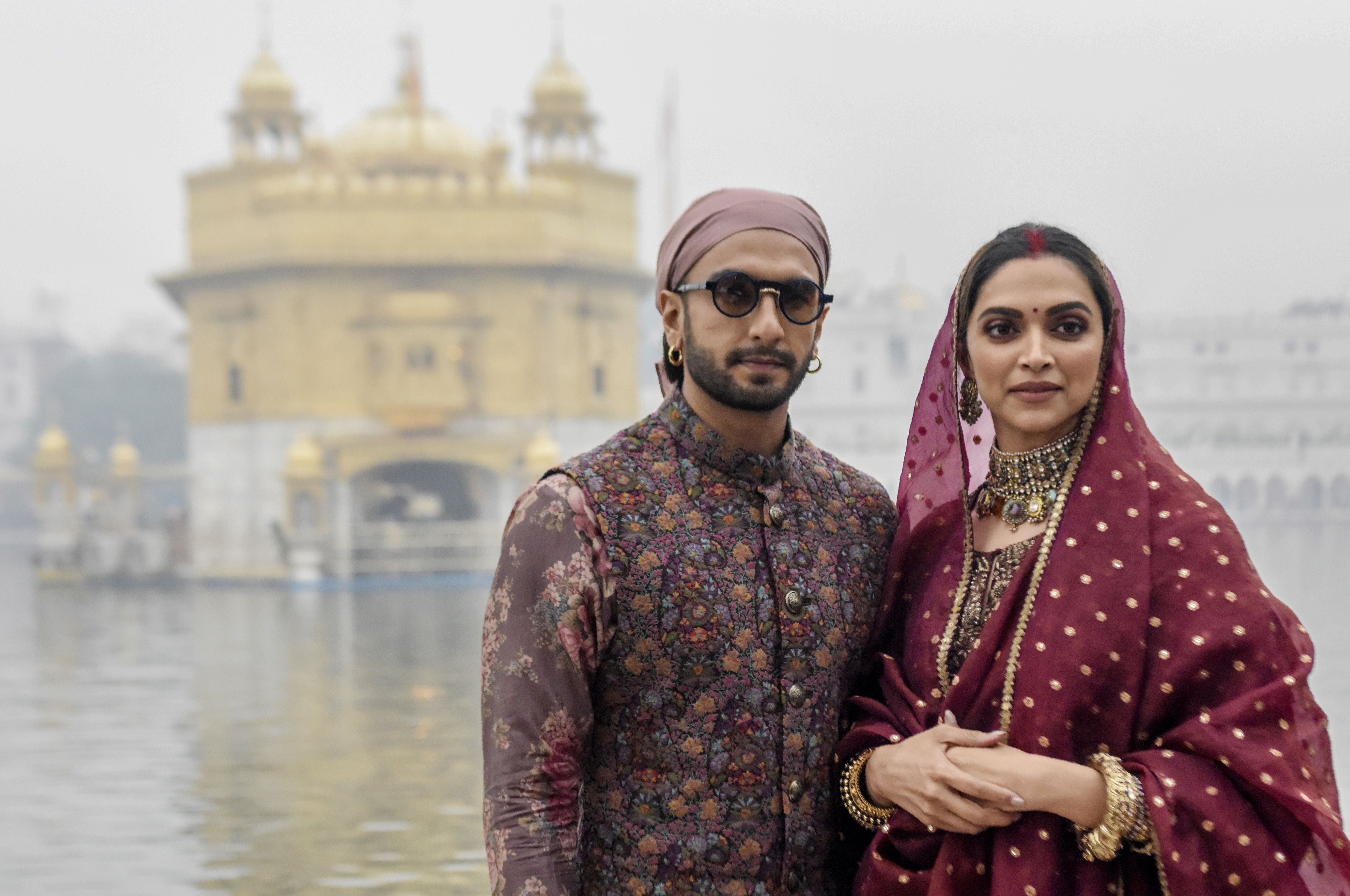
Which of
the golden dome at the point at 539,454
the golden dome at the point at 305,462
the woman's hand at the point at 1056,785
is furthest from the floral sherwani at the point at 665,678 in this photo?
the golden dome at the point at 305,462

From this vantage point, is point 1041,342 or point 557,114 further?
point 557,114

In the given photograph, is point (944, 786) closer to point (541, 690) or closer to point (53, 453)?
point (541, 690)

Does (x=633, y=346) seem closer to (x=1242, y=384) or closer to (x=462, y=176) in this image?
(x=462, y=176)

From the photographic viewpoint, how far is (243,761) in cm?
588

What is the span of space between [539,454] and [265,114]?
5855 mm

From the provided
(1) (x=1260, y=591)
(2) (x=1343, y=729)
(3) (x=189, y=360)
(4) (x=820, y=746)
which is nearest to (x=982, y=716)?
(4) (x=820, y=746)

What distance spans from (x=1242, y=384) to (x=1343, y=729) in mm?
26113

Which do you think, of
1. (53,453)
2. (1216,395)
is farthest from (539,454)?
(1216,395)

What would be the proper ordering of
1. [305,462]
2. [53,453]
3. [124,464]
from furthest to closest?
[124,464], [53,453], [305,462]

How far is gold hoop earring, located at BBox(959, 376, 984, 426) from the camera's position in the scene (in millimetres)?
1614

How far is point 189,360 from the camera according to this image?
18.7m

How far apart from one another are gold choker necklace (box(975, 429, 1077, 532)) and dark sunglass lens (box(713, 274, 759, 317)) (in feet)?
1.02

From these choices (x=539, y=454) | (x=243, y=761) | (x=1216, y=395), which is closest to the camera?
(x=243, y=761)

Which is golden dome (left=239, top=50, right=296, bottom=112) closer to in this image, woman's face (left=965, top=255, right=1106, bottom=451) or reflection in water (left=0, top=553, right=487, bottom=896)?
reflection in water (left=0, top=553, right=487, bottom=896)
